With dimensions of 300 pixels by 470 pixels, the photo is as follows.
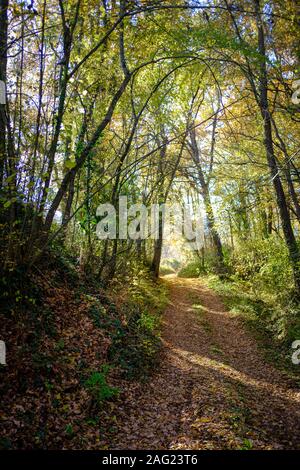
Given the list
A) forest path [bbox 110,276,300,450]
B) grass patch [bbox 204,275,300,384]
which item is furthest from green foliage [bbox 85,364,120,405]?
grass patch [bbox 204,275,300,384]

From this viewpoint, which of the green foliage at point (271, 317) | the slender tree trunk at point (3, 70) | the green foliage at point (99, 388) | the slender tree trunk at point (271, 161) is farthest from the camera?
the slender tree trunk at point (271, 161)

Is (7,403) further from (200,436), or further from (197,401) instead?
(197,401)

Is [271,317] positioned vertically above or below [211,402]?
above

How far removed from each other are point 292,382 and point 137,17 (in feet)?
29.8

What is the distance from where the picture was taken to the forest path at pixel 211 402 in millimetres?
4457

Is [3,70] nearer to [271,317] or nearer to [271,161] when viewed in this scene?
[271,161]

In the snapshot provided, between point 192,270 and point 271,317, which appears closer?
point 271,317

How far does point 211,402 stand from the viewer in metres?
5.43

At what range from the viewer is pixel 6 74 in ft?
20.4

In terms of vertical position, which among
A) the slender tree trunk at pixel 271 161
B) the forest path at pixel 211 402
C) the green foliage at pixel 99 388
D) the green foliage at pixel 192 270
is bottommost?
the forest path at pixel 211 402

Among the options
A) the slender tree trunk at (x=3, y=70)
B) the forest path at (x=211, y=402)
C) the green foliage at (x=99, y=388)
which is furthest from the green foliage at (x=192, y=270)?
the slender tree trunk at (x=3, y=70)

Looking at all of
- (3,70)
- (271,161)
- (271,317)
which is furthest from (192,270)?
(3,70)

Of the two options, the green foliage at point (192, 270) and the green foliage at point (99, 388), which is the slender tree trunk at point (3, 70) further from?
the green foliage at point (192, 270)

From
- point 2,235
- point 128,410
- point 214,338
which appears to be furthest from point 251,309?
point 2,235
